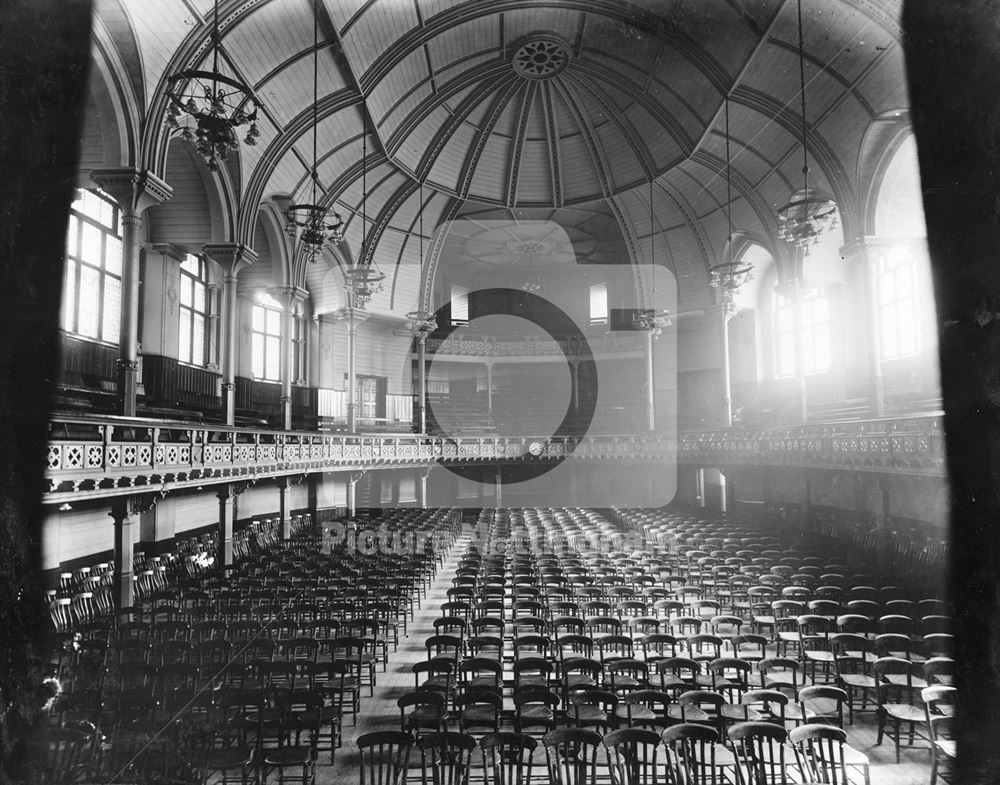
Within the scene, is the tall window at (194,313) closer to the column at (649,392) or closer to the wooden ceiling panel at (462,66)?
the wooden ceiling panel at (462,66)

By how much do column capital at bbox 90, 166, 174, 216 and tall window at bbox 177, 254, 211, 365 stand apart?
6.73 m

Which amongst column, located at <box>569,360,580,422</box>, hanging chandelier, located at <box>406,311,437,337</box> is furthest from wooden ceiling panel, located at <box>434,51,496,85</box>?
column, located at <box>569,360,580,422</box>

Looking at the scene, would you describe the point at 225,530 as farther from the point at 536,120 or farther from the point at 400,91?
the point at 536,120

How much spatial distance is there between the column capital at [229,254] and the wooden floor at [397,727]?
13.4 metres

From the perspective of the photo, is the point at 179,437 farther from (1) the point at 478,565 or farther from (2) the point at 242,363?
(2) the point at 242,363

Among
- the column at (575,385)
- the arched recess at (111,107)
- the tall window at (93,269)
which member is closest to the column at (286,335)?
the tall window at (93,269)

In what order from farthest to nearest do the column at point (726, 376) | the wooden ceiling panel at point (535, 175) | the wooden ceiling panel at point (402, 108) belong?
1. the wooden ceiling panel at point (535, 175)
2. the column at point (726, 376)
3. the wooden ceiling panel at point (402, 108)

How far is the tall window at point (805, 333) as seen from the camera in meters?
24.8

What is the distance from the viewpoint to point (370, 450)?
26.0 metres

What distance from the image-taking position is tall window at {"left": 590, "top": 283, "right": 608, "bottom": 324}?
37.2m

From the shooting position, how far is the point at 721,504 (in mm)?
28203

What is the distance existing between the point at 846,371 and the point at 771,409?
466 cm

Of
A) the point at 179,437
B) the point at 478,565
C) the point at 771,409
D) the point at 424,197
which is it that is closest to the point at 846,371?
the point at 771,409

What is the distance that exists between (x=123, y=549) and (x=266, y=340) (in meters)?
15.3
